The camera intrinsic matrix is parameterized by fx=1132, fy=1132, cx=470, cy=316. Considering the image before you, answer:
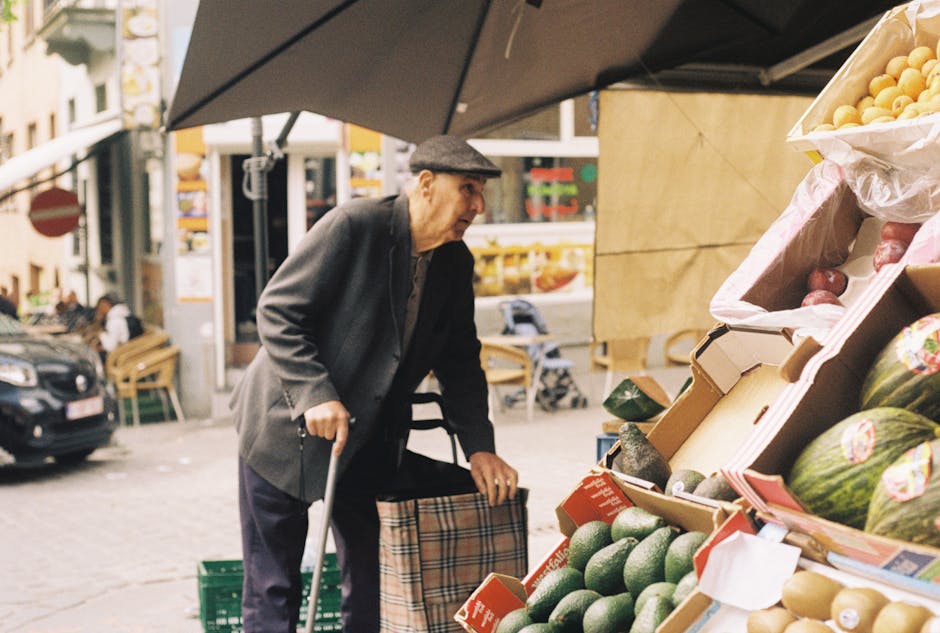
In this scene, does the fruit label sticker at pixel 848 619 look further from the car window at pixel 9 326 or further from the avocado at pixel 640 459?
the car window at pixel 9 326

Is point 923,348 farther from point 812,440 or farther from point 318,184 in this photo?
point 318,184

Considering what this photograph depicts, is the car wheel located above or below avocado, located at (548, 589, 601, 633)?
below

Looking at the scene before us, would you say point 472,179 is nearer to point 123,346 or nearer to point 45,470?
point 45,470

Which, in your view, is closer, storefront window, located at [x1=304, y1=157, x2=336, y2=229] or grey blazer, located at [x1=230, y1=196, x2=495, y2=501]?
grey blazer, located at [x1=230, y1=196, x2=495, y2=501]

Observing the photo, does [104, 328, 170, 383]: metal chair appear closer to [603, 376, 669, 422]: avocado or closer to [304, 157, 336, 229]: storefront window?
[304, 157, 336, 229]: storefront window

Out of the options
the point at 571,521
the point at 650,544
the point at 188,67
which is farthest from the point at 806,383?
the point at 188,67

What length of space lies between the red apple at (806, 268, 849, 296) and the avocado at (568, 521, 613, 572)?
2.83 feet

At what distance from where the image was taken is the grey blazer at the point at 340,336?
3582 mm

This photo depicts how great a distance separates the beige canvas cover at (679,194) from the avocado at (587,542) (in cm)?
309

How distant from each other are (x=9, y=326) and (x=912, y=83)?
9.32 m

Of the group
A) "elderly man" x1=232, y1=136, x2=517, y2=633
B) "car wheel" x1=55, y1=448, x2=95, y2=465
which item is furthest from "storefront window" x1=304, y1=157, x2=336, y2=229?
"elderly man" x1=232, y1=136, x2=517, y2=633

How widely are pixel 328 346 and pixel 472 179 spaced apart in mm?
736

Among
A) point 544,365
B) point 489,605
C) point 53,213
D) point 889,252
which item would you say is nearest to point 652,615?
point 489,605

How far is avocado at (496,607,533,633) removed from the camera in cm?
272
